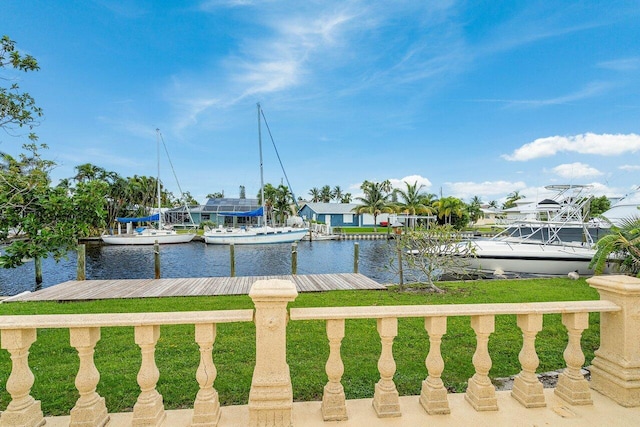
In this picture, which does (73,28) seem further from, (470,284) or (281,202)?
(281,202)

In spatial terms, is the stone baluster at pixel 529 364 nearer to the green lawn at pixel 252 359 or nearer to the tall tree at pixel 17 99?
the green lawn at pixel 252 359

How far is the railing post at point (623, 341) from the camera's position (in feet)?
7.35

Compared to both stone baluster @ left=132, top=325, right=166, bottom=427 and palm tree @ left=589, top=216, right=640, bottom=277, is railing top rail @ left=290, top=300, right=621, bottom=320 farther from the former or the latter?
palm tree @ left=589, top=216, right=640, bottom=277

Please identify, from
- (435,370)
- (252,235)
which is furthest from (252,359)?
(252,235)

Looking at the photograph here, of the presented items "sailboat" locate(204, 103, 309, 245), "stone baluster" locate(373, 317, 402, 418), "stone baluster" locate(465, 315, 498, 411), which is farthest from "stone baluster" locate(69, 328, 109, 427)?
"sailboat" locate(204, 103, 309, 245)

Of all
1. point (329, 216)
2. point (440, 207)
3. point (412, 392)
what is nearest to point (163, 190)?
point (329, 216)

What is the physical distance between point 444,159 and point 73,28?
24698 mm

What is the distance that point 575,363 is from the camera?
2.29 meters

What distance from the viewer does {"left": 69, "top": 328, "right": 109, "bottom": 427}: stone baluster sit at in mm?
1899

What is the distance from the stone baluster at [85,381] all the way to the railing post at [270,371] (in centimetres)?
102

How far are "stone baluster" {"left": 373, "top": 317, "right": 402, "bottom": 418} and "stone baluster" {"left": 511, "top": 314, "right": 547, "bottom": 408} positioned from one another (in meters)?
0.99

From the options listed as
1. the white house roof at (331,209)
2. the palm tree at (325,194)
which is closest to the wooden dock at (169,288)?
the white house roof at (331,209)

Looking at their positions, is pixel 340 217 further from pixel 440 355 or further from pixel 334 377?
pixel 334 377

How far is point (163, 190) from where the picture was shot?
5497cm
